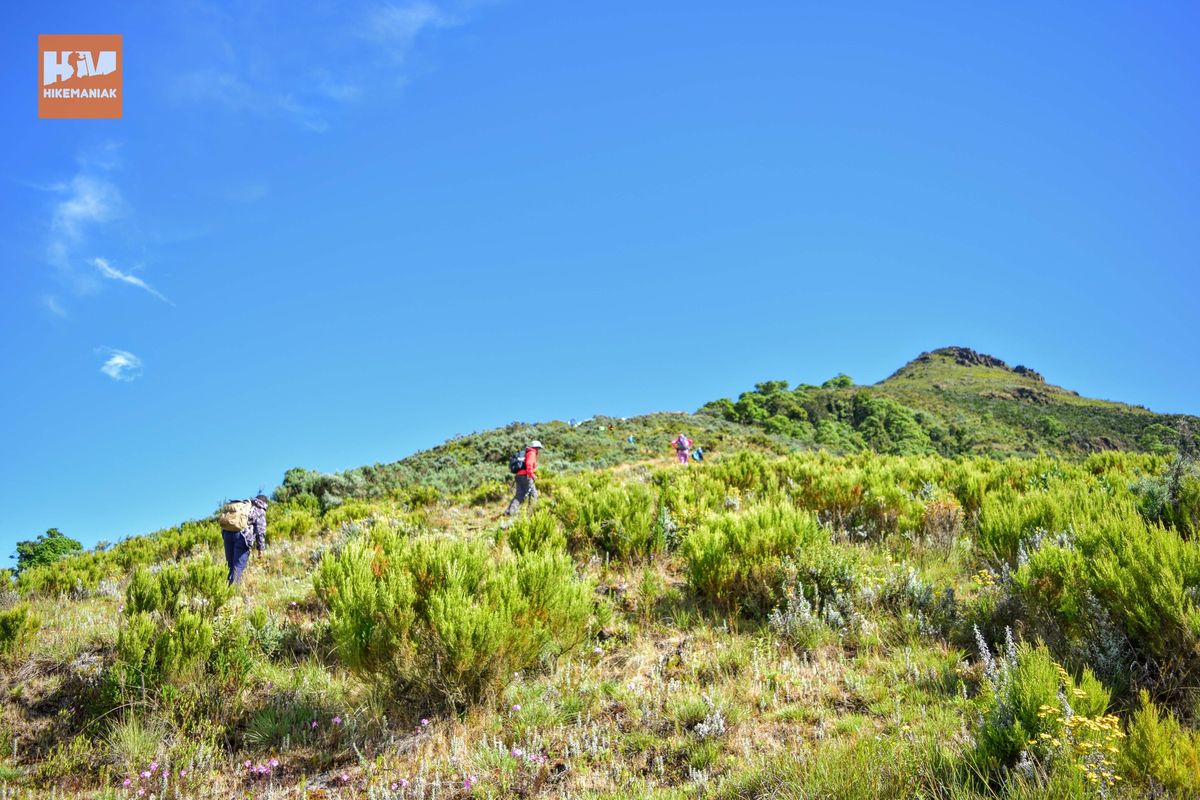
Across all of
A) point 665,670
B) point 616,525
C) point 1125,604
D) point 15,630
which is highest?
point 616,525

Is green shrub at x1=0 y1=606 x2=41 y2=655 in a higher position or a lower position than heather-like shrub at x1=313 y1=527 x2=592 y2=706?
higher

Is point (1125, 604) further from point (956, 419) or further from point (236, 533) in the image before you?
point (956, 419)

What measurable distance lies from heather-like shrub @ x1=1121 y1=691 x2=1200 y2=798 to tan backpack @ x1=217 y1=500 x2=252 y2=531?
→ 925cm

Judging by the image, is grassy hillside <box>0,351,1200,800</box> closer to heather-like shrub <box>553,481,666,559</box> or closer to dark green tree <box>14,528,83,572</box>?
heather-like shrub <box>553,481,666,559</box>

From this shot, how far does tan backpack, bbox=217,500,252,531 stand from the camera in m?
8.22

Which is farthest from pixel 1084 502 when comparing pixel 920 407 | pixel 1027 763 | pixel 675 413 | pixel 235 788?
pixel 920 407

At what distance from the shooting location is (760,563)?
573cm

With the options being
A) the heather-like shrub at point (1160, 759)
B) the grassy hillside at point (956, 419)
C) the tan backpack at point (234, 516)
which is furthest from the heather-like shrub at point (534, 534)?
the grassy hillside at point (956, 419)

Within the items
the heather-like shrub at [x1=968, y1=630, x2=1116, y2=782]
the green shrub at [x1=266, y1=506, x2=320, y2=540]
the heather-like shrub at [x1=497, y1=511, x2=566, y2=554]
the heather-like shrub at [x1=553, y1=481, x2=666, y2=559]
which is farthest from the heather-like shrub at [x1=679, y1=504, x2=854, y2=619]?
the green shrub at [x1=266, y1=506, x2=320, y2=540]

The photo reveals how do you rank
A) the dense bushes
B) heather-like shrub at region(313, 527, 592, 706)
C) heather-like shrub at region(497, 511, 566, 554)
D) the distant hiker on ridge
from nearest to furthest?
heather-like shrub at region(313, 527, 592, 706) < the dense bushes < heather-like shrub at region(497, 511, 566, 554) < the distant hiker on ridge

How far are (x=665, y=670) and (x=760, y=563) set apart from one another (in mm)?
1626

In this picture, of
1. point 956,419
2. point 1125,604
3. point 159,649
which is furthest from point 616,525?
point 956,419

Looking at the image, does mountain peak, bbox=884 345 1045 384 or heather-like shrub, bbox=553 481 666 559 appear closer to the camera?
heather-like shrub, bbox=553 481 666 559

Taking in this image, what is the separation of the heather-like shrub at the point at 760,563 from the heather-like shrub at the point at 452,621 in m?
1.45
